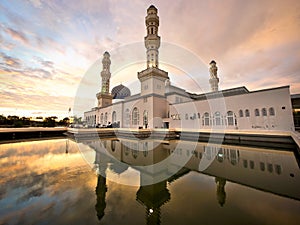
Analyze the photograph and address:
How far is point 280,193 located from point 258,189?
→ 1.48 ft

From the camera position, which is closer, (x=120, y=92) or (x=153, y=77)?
(x=153, y=77)

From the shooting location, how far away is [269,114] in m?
14.7

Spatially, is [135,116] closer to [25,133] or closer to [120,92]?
[25,133]

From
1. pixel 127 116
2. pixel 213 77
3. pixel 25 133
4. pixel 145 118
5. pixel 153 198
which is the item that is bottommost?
pixel 153 198

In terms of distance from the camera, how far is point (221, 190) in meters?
3.93

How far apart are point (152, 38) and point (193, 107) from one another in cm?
1369

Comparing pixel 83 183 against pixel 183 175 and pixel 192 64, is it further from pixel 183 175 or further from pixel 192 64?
pixel 192 64

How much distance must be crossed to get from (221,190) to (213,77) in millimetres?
33771

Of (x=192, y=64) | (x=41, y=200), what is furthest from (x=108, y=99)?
(x=41, y=200)

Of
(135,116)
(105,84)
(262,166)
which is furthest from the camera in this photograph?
(105,84)

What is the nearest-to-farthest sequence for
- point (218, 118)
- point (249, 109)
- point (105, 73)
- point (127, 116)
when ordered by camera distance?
point (249, 109) → point (218, 118) → point (127, 116) → point (105, 73)

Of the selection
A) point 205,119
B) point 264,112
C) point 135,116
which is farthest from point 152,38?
point 264,112

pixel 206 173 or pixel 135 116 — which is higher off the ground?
pixel 135 116

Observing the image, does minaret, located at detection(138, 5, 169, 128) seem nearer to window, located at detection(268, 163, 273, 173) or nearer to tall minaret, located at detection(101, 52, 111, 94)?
tall minaret, located at detection(101, 52, 111, 94)
